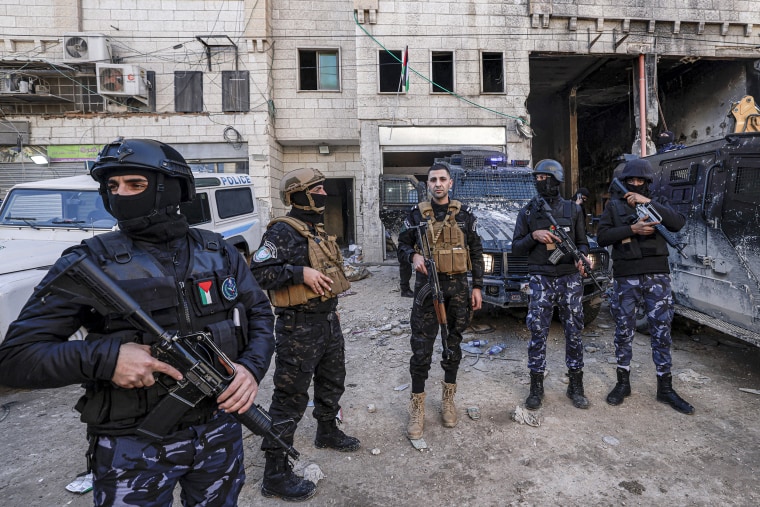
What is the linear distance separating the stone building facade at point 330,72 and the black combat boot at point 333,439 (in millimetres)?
8090

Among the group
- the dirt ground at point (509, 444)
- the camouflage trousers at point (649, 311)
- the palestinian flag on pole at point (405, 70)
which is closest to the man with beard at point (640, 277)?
the camouflage trousers at point (649, 311)

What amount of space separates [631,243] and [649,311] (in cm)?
55

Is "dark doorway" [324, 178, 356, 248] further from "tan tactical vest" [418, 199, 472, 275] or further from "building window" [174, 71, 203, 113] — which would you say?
"tan tactical vest" [418, 199, 472, 275]

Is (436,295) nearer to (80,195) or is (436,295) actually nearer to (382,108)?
(80,195)

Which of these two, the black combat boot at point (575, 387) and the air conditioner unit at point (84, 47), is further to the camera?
the air conditioner unit at point (84, 47)

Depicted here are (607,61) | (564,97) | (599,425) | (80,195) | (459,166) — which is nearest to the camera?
(599,425)

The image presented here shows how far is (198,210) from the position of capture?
555 centimetres

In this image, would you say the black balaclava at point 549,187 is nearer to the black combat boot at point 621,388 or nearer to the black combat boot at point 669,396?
the black combat boot at point 621,388

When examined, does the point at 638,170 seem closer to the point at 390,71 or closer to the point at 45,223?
the point at 45,223

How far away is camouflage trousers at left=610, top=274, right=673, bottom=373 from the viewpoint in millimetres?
3082

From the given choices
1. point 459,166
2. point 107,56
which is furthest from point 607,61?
point 107,56

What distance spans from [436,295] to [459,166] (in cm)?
406

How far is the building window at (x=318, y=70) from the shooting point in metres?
11.8

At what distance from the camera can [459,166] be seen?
247 inches
